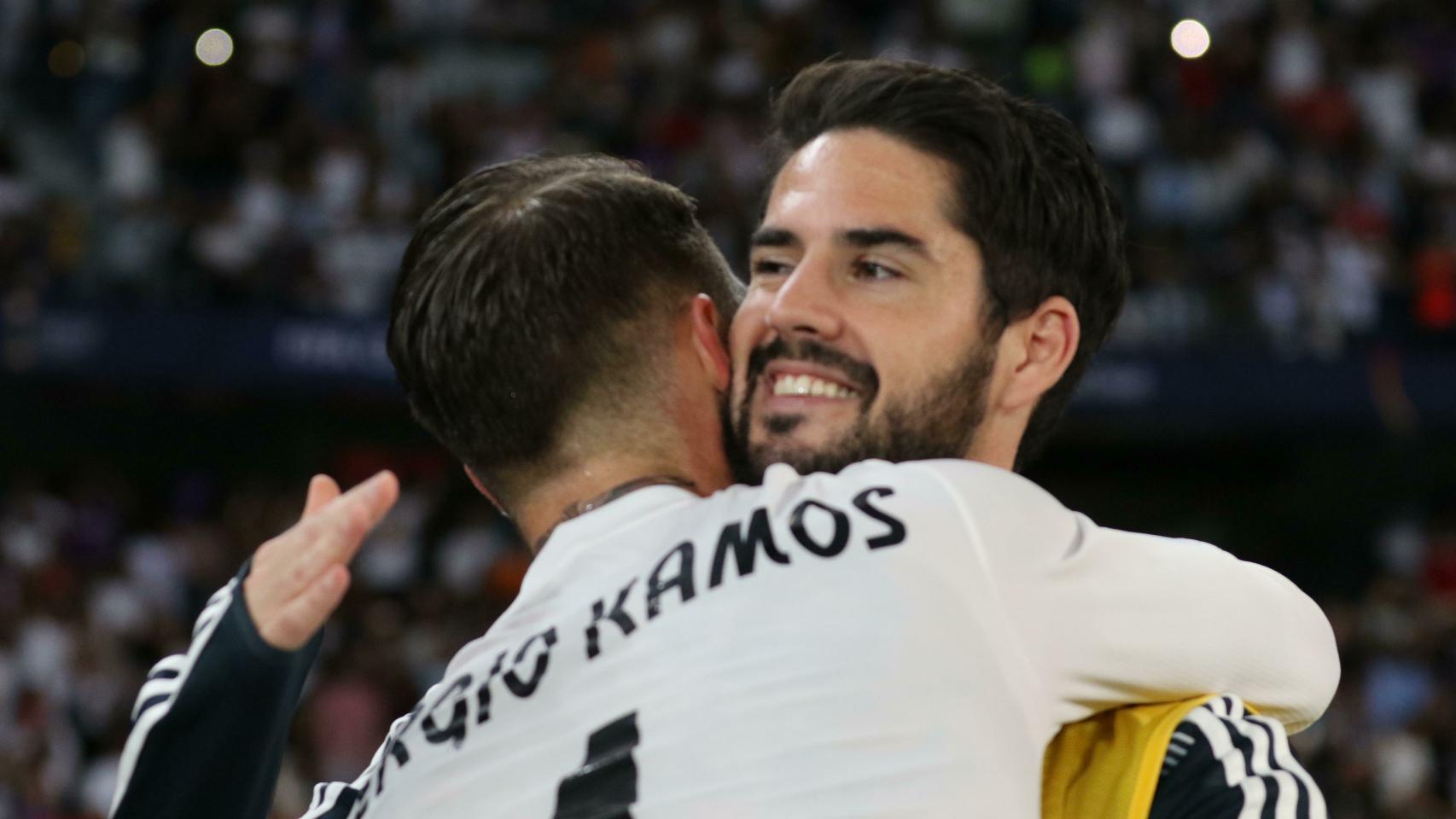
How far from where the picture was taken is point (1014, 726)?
2.22 metres

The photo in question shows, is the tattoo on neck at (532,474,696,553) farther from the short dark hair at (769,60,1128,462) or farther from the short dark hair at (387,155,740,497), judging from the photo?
the short dark hair at (769,60,1128,462)

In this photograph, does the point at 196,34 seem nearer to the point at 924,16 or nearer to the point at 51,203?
the point at 51,203

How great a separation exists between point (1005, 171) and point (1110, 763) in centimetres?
86

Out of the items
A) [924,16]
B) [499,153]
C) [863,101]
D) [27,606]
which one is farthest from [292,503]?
[863,101]

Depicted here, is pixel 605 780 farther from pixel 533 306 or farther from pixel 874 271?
pixel 874 271

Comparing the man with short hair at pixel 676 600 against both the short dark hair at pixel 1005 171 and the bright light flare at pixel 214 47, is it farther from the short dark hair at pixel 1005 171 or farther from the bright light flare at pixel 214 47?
the bright light flare at pixel 214 47

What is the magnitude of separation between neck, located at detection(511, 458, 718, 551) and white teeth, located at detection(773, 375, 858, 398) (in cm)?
21

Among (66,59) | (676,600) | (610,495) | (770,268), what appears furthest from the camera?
(66,59)

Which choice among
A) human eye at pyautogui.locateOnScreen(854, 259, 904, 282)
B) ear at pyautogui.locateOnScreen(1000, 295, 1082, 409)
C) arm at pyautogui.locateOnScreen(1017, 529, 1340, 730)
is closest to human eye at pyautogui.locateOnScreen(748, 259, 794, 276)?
human eye at pyautogui.locateOnScreen(854, 259, 904, 282)

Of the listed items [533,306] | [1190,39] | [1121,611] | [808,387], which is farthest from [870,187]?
[1190,39]

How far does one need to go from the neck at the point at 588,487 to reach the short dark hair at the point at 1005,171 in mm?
559

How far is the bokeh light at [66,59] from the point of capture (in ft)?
40.6

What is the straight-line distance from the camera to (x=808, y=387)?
2.69 metres

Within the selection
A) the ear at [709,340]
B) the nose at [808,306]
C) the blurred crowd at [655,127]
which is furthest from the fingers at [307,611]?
the blurred crowd at [655,127]
